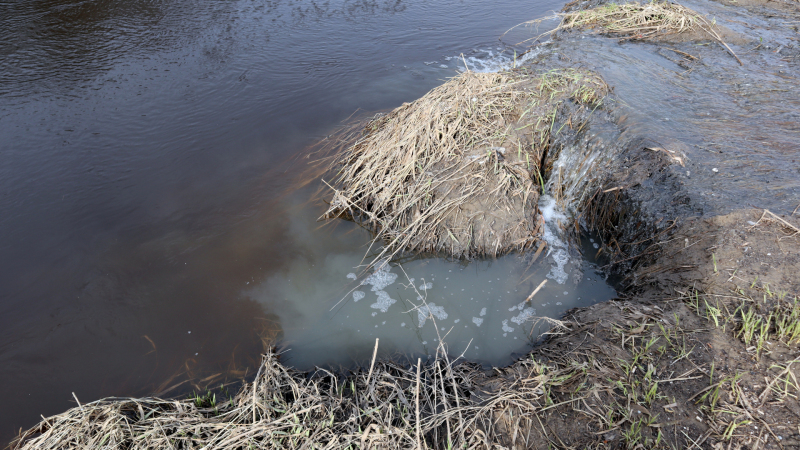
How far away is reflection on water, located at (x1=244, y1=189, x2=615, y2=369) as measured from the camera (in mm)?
3834

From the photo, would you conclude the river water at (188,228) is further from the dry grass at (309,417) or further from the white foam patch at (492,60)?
the dry grass at (309,417)

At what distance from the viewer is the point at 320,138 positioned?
6.54 metres

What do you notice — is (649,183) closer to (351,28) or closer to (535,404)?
(535,404)

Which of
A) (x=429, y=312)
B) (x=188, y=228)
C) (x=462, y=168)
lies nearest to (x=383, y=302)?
(x=429, y=312)

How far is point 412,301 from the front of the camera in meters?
4.22

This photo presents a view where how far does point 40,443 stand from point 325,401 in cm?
213

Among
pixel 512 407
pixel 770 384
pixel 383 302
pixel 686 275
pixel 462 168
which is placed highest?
pixel 462 168

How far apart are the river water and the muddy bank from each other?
51 centimetres

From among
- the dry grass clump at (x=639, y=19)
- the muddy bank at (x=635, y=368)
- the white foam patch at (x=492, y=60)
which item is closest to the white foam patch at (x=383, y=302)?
the muddy bank at (x=635, y=368)

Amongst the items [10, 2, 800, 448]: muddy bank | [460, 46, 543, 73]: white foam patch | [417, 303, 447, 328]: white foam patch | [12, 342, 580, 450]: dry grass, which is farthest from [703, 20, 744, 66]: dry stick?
[12, 342, 580, 450]: dry grass

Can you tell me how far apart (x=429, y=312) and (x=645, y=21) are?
26.7 ft

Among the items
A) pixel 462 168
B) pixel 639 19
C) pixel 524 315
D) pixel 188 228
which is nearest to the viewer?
pixel 524 315

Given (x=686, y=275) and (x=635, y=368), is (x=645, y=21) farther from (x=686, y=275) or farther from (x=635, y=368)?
(x=635, y=368)

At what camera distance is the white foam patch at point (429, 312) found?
13.3 ft
